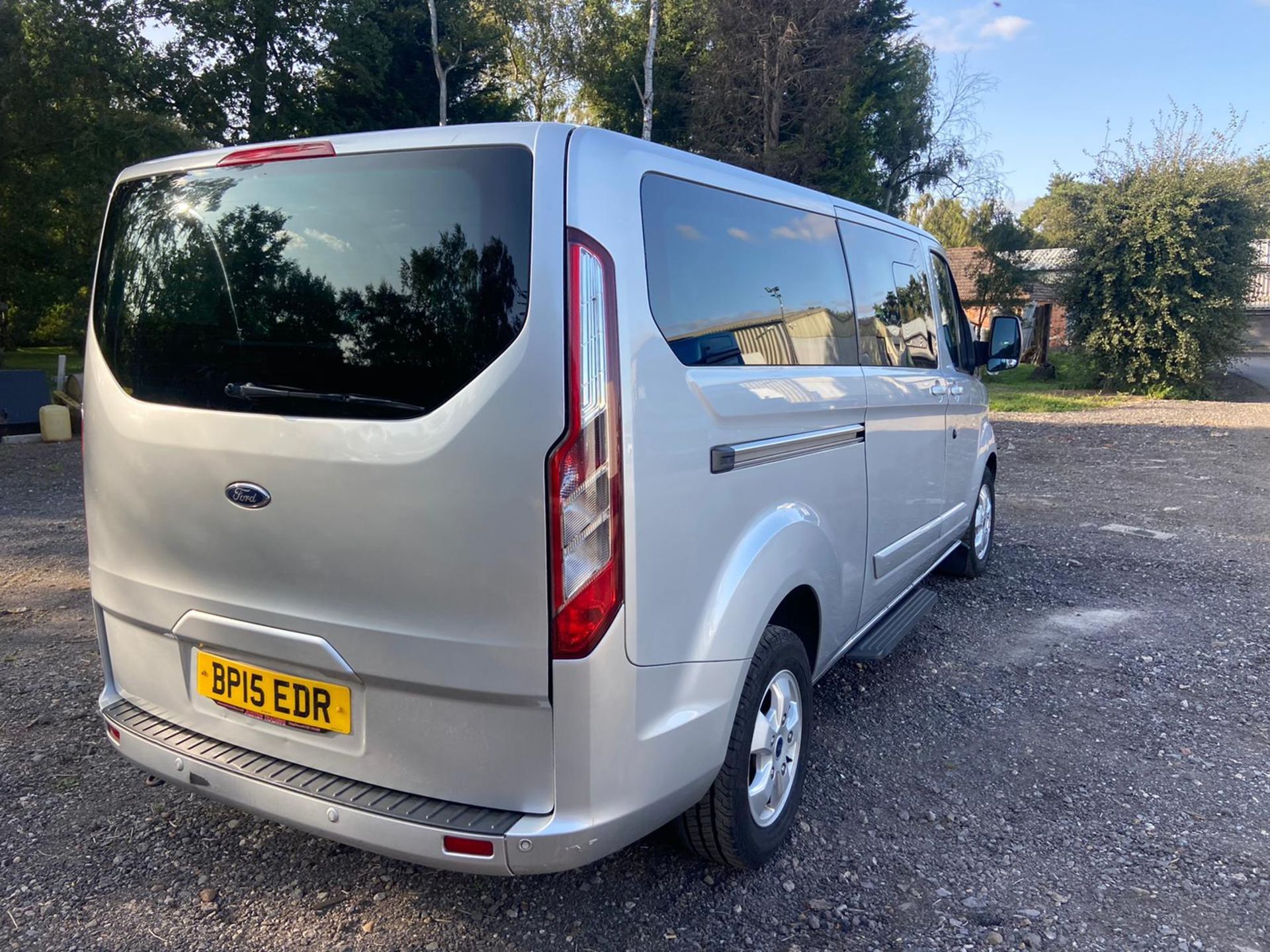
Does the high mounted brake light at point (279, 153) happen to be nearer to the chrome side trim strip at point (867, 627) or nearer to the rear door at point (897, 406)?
the rear door at point (897, 406)


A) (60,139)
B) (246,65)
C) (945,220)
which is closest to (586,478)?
(60,139)

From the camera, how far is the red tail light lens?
1977 millimetres

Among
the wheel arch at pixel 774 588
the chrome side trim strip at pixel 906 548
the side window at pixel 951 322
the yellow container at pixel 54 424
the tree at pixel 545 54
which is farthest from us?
the tree at pixel 545 54

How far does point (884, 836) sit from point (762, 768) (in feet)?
1.93

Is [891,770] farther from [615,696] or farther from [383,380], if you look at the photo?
[383,380]

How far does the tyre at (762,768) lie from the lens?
8.09ft

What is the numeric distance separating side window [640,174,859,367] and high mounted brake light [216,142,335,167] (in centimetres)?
83

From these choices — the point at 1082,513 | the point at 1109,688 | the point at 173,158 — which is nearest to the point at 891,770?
the point at 1109,688

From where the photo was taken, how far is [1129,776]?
3.34 metres

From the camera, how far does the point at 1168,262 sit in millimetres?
18297

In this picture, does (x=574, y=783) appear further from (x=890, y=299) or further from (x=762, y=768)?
(x=890, y=299)

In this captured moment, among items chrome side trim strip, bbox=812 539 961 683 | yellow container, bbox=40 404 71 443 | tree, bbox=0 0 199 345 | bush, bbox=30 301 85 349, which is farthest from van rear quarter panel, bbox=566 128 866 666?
bush, bbox=30 301 85 349

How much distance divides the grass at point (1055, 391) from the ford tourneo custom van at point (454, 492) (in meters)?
14.5

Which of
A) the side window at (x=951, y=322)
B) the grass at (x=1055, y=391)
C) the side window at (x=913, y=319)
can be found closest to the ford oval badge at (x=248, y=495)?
the side window at (x=913, y=319)
